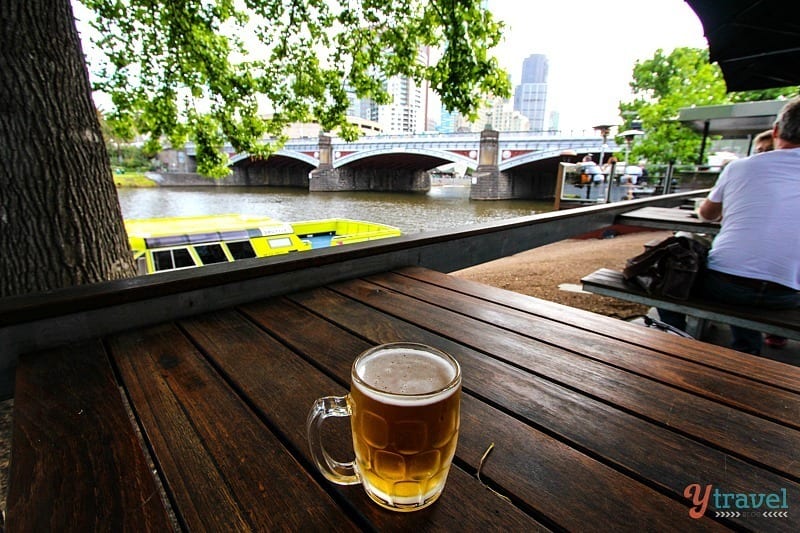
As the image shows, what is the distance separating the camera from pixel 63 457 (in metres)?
0.66

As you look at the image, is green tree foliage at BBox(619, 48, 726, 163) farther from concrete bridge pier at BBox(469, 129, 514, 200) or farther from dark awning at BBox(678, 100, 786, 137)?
concrete bridge pier at BBox(469, 129, 514, 200)

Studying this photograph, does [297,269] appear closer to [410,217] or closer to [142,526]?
[142,526]

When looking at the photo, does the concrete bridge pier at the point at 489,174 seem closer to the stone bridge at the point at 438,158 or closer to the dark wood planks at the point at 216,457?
the stone bridge at the point at 438,158

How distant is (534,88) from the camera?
80.4m

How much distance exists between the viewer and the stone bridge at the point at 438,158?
23.5m

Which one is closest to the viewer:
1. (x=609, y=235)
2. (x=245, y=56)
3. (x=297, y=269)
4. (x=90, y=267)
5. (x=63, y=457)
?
(x=63, y=457)

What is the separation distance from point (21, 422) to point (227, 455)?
398 millimetres

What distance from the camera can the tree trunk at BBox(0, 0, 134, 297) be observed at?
5.83 feet

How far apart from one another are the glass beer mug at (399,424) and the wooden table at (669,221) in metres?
3.42

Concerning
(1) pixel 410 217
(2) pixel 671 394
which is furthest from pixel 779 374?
(1) pixel 410 217

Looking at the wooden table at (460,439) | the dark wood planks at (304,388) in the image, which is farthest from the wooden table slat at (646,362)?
the dark wood planks at (304,388)

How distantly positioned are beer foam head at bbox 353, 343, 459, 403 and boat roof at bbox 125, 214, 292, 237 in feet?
25.1

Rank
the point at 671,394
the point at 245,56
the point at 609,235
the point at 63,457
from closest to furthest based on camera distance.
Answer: the point at 63,457 < the point at 671,394 < the point at 245,56 < the point at 609,235

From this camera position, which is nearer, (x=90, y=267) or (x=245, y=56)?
(x=90, y=267)
